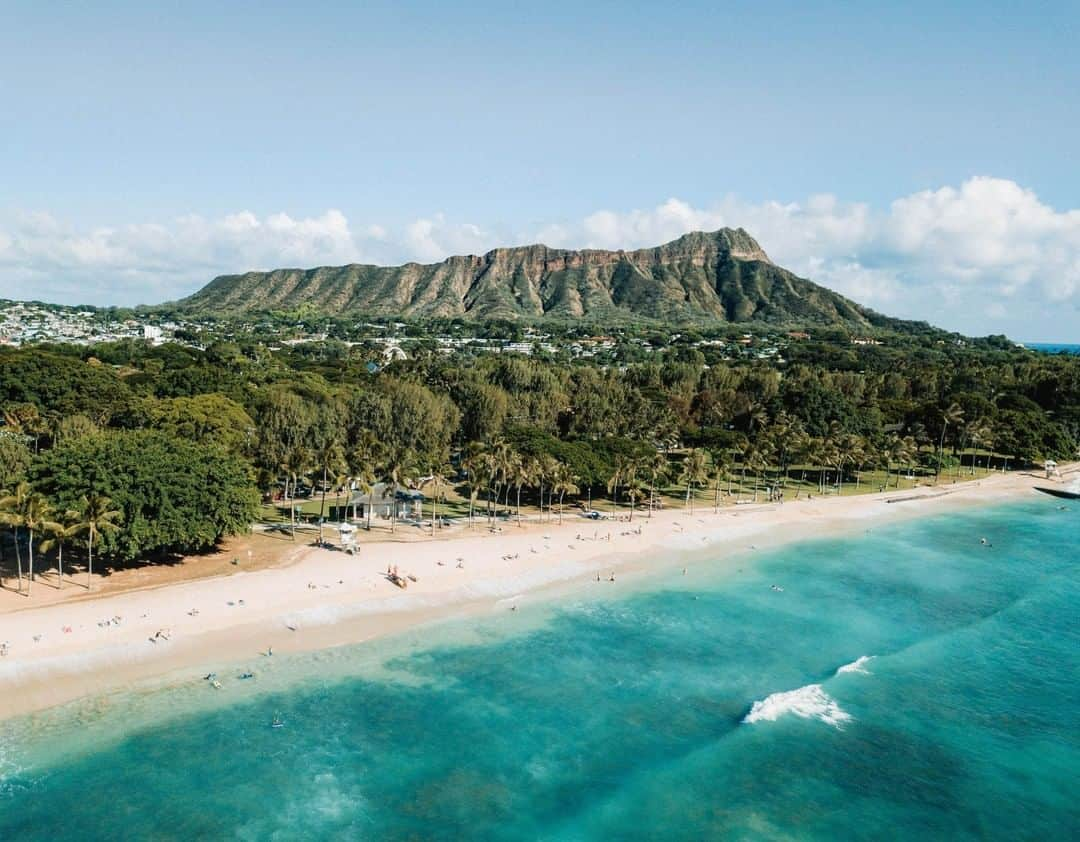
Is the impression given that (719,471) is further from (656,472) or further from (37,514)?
(37,514)

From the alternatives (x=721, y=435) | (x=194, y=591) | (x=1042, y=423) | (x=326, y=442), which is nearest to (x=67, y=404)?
(x=326, y=442)

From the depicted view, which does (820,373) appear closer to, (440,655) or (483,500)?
(483,500)

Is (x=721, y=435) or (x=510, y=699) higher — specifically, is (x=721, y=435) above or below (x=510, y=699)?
above

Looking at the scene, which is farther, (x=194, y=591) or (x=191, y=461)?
(x=191, y=461)

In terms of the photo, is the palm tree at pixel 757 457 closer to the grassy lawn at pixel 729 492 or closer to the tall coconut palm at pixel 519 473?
the grassy lawn at pixel 729 492

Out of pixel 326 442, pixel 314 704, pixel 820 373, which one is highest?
pixel 820 373

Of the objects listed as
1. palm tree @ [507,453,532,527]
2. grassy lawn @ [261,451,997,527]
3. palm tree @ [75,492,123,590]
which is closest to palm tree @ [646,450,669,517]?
grassy lawn @ [261,451,997,527]

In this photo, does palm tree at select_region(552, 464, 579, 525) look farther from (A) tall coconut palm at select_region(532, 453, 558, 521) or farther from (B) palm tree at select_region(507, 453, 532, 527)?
(B) palm tree at select_region(507, 453, 532, 527)
